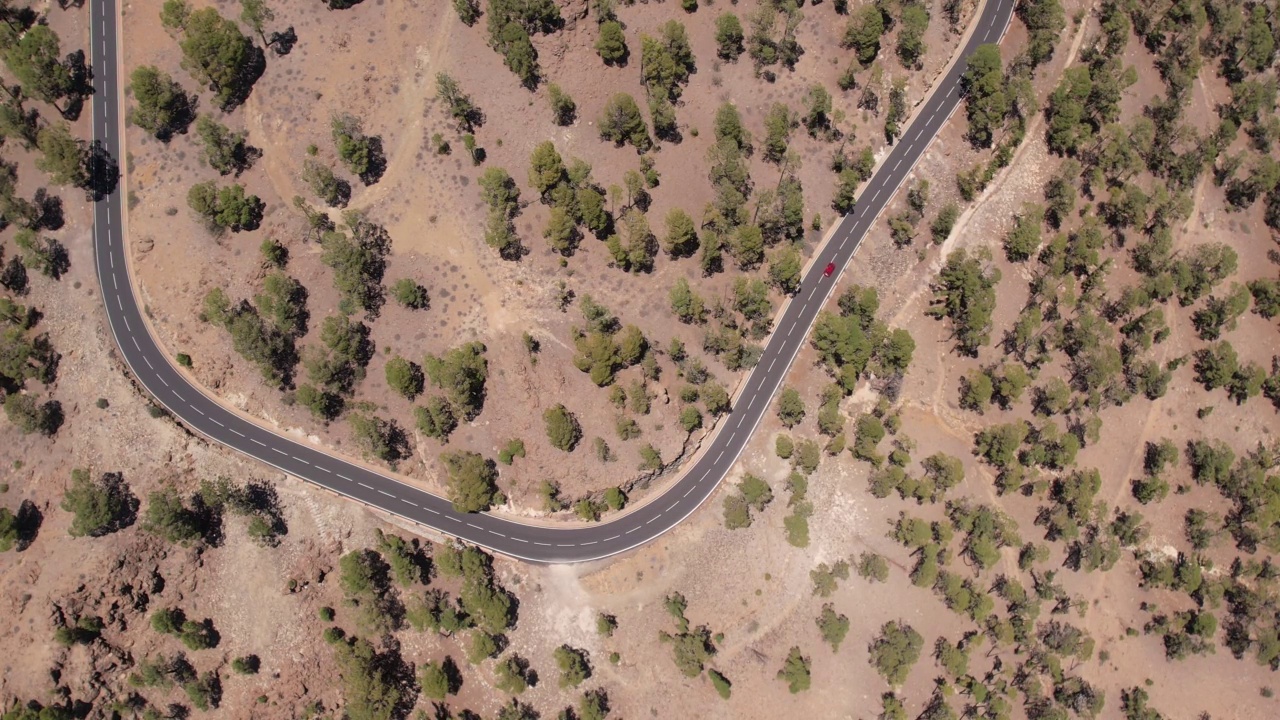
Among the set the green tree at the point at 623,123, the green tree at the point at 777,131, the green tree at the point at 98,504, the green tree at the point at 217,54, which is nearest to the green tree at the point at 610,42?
the green tree at the point at 623,123

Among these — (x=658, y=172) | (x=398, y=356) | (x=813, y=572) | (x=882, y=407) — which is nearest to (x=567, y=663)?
(x=813, y=572)

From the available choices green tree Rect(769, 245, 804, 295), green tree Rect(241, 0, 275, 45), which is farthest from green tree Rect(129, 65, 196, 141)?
green tree Rect(769, 245, 804, 295)

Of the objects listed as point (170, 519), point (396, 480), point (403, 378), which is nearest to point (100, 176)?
point (170, 519)

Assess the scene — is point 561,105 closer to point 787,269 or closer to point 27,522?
point 787,269

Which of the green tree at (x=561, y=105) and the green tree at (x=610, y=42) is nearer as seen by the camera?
the green tree at (x=610, y=42)

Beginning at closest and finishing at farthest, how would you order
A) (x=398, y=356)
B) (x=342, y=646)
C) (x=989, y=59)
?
(x=342, y=646) → (x=398, y=356) → (x=989, y=59)

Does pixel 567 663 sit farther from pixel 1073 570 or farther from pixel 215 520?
pixel 1073 570

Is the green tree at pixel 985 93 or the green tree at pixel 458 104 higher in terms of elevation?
the green tree at pixel 985 93

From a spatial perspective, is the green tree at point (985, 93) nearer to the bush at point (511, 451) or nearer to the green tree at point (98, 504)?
the bush at point (511, 451)
